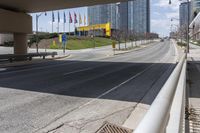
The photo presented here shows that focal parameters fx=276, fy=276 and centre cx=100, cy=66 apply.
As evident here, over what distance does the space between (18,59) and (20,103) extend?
22.6 meters

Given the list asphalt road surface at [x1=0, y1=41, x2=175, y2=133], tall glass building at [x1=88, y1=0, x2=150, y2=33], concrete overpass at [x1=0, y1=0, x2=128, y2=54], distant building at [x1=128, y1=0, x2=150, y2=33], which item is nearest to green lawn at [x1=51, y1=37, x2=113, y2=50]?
tall glass building at [x1=88, y1=0, x2=150, y2=33]

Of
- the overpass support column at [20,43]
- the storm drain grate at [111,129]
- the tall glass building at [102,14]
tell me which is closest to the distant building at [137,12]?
the tall glass building at [102,14]

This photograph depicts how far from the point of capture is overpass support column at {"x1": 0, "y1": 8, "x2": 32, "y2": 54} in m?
27.5

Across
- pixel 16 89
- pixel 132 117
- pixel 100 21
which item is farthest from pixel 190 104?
pixel 100 21

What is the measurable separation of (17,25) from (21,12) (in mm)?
2019

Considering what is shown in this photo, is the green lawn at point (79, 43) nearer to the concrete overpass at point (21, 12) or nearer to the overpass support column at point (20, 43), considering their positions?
the overpass support column at point (20, 43)

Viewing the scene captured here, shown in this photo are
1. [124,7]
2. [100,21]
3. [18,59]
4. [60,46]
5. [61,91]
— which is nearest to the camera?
[61,91]

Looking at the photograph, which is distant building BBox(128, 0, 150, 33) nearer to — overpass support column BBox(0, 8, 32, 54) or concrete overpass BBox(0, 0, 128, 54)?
overpass support column BBox(0, 8, 32, 54)

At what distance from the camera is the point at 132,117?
7.71m

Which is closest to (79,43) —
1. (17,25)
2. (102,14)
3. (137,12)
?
(102,14)

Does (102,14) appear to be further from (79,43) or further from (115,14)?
(79,43)

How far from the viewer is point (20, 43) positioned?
1254 inches

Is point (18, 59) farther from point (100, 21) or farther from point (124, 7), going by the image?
point (100, 21)

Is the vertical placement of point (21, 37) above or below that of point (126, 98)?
above
